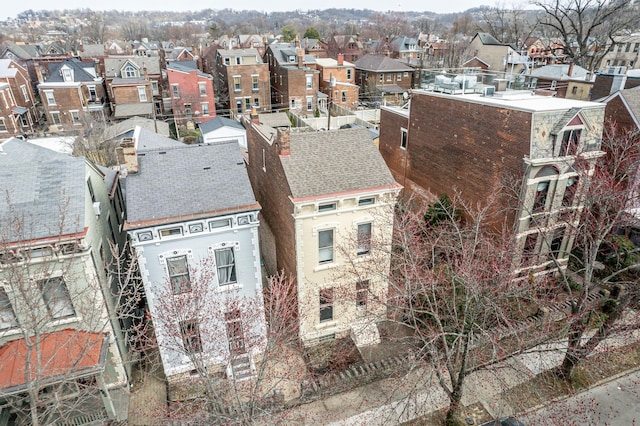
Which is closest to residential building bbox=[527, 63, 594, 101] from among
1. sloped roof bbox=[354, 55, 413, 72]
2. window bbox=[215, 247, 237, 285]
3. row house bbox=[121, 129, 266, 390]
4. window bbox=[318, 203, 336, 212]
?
sloped roof bbox=[354, 55, 413, 72]

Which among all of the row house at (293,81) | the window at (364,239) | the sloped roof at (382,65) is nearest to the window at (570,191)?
the window at (364,239)

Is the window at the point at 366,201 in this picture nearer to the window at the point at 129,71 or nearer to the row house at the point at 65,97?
the row house at the point at 65,97

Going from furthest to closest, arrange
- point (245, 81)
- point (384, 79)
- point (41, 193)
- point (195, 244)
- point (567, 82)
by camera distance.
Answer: point (384, 79)
point (245, 81)
point (567, 82)
point (195, 244)
point (41, 193)

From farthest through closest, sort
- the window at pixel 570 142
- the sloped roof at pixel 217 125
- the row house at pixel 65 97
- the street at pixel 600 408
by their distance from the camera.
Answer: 1. the row house at pixel 65 97
2. the sloped roof at pixel 217 125
3. the window at pixel 570 142
4. the street at pixel 600 408

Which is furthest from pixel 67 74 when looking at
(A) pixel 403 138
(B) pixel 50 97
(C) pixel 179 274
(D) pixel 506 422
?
(D) pixel 506 422

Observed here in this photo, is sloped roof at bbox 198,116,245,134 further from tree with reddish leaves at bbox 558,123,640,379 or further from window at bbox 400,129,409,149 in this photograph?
tree with reddish leaves at bbox 558,123,640,379

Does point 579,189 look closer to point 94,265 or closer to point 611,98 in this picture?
point 611,98

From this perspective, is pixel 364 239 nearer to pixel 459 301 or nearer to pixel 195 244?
pixel 459 301
